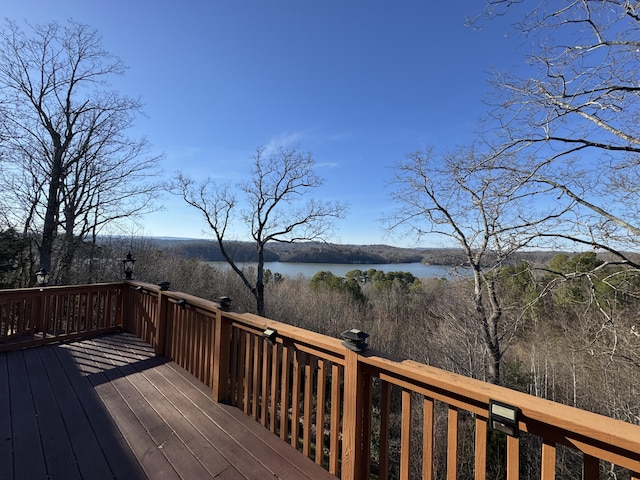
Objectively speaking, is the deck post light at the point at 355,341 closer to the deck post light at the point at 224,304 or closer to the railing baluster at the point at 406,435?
the railing baluster at the point at 406,435

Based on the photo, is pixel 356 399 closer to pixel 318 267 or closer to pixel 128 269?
pixel 128 269

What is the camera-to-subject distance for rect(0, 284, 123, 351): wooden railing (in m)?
3.92

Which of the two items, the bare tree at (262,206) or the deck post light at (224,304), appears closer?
the deck post light at (224,304)

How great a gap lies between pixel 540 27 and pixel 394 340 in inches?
640

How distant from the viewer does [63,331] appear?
14.3ft

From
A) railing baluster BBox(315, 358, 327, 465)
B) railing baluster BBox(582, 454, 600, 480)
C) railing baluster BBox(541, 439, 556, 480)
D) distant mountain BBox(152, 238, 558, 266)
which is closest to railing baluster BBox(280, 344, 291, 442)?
railing baluster BBox(315, 358, 327, 465)

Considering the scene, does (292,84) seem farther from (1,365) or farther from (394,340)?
(394,340)

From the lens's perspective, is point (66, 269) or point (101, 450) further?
point (66, 269)

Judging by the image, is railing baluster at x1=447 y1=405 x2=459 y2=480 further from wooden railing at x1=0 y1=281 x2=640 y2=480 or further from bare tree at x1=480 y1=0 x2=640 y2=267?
bare tree at x1=480 y1=0 x2=640 y2=267

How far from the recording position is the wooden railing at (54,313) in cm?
392

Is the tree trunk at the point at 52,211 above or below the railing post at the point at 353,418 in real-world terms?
above

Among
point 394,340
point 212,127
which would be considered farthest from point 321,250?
point 212,127

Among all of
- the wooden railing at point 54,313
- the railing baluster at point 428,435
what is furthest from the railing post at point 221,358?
the wooden railing at point 54,313

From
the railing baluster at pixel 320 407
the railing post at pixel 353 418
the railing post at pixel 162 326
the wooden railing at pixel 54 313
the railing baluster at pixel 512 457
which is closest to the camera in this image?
the railing baluster at pixel 512 457
